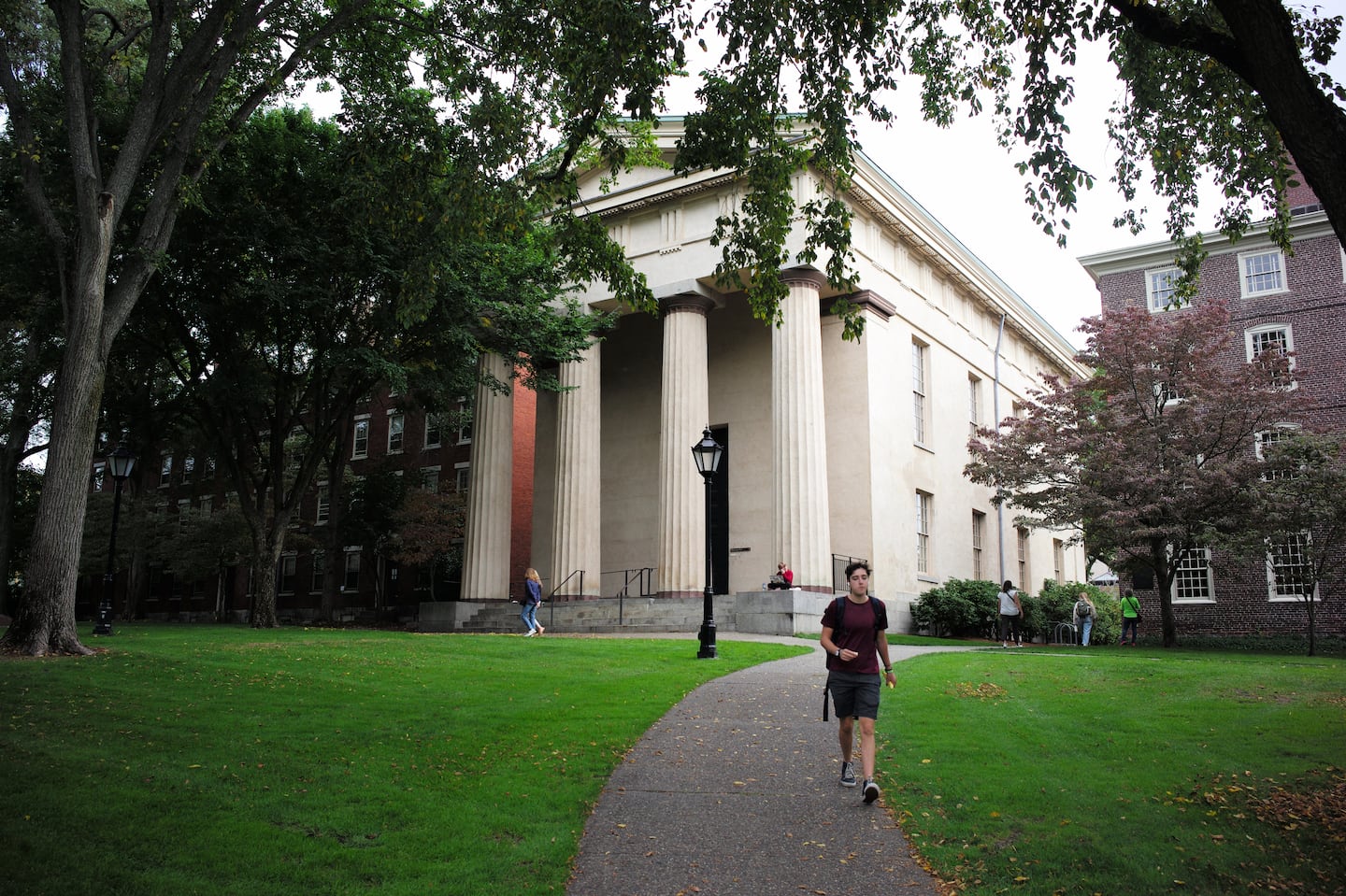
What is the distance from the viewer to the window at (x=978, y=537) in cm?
3612

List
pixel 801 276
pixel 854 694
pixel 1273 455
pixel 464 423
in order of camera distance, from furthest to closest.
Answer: pixel 464 423 → pixel 801 276 → pixel 1273 455 → pixel 854 694

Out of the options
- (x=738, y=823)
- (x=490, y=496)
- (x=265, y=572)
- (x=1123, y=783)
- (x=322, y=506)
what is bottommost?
(x=738, y=823)

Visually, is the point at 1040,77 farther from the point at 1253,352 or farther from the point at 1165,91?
the point at 1253,352

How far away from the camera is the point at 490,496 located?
108 ft

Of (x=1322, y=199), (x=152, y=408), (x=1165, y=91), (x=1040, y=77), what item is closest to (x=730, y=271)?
(x=1040, y=77)

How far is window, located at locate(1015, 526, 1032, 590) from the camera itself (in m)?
39.7

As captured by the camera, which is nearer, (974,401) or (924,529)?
(924,529)

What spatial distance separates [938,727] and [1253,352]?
3230 centimetres

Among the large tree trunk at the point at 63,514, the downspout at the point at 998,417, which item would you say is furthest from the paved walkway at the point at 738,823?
the downspout at the point at 998,417

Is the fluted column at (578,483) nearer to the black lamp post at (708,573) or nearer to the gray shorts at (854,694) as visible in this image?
the black lamp post at (708,573)

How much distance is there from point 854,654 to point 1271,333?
35.1 m

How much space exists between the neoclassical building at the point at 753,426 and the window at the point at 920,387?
0.24 feet

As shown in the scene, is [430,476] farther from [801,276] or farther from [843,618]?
[843,618]

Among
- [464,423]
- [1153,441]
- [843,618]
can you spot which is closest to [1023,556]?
[1153,441]
